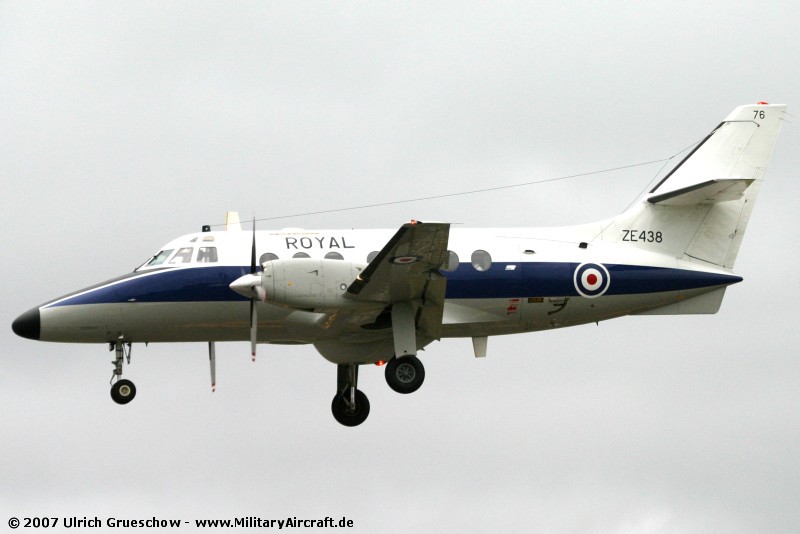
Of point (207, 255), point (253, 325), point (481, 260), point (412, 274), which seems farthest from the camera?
point (481, 260)

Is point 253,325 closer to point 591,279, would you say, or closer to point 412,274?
point 412,274

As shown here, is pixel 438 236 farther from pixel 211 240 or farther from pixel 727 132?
pixel 727 132

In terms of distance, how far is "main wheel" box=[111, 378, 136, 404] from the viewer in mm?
24719

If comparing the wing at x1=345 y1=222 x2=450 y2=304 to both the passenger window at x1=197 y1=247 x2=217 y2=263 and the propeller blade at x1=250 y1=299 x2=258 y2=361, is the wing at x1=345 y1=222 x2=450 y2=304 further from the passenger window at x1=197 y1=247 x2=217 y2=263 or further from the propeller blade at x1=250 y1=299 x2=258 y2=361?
the passenger window at x1=197 y1=247 x2=217 y2=263

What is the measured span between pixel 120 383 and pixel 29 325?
2.15 meters

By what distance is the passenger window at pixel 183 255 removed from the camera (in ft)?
81.7

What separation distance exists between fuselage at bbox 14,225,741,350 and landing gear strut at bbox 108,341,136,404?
310mm

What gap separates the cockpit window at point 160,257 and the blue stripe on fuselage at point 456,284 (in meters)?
0.34

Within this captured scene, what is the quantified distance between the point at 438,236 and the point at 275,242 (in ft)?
14.8

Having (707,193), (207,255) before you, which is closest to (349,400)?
(207,255)

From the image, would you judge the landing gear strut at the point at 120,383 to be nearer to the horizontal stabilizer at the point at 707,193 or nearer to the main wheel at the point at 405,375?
the main wheel at the point at 405,375

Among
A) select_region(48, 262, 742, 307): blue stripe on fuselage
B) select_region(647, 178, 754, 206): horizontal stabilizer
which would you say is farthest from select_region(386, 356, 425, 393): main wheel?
select_region(647, 178, 754, 206): horizontal stabilizer

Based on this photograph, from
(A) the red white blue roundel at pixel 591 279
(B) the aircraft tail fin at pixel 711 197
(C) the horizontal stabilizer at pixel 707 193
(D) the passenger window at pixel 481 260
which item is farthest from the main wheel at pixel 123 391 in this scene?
(C) the horizontal stabilizer at pixel 707 193

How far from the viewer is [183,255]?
25.0m
